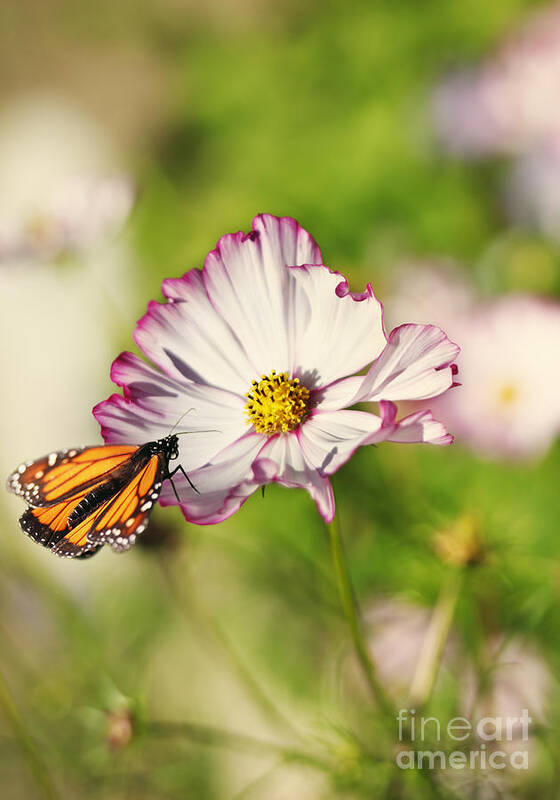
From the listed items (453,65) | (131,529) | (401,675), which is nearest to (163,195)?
(453,65)

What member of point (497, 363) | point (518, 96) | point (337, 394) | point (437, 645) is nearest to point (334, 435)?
point (337, 394)

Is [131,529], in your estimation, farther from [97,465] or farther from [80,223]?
[80,223]

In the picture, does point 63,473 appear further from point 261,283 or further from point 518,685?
point 518,685

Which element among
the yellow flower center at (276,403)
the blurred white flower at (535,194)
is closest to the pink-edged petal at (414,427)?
the yellow flower center at (276,403)

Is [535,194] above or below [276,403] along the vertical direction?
above

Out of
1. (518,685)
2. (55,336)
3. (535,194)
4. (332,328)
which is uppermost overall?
(535,194)

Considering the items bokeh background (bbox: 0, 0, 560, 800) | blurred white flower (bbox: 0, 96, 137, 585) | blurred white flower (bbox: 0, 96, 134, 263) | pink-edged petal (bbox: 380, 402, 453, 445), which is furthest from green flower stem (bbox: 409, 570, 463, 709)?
blurred white flower (bbox: 0, 96, 137, 585)
